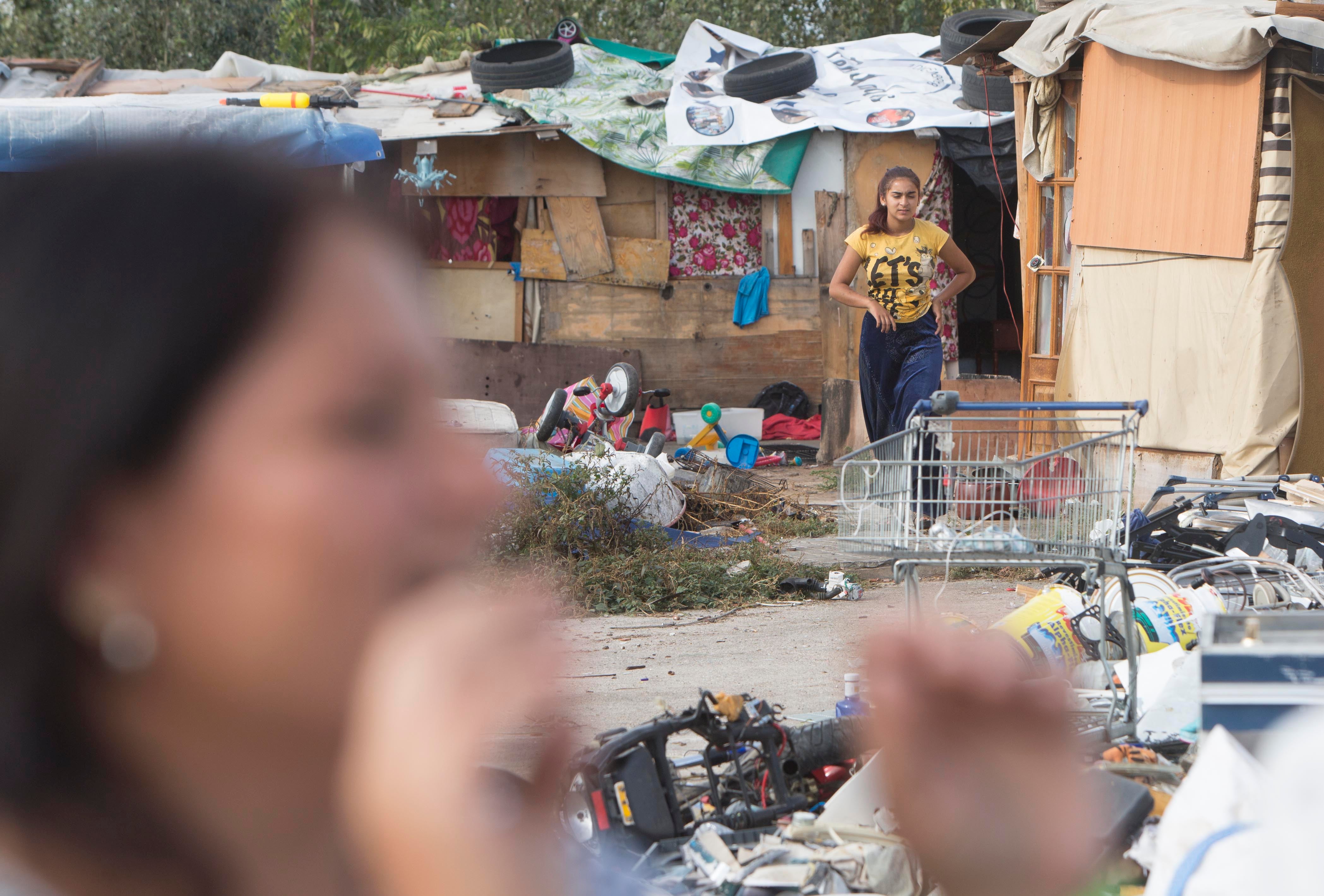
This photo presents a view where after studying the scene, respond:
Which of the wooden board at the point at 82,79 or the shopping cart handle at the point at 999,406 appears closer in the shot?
the shopping cart handle at the point at 999,406

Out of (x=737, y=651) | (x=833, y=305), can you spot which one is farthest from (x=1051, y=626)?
(x=833, y=305)

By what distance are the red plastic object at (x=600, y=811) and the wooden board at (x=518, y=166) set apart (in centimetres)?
960

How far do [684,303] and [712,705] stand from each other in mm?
9001

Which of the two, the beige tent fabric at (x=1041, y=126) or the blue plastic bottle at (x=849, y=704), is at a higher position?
the beige tent fabric at (x=1041, y=126)

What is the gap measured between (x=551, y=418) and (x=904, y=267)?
2.84 metres

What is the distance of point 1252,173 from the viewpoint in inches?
248

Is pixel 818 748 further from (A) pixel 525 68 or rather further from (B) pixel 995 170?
(A) pixel 525 68

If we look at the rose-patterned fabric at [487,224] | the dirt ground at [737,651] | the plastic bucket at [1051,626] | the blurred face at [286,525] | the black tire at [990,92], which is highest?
the black tire at [990,92]

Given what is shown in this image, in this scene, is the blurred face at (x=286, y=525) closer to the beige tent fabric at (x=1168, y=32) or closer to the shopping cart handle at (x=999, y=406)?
the shopping cart handle at (x=999, y=406)

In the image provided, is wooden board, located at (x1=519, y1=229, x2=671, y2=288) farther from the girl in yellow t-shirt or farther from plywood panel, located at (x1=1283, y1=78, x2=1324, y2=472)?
plywood panel, located at (x1=1283, y1=78, x2=1324, y2=472)

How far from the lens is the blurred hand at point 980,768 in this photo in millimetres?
514

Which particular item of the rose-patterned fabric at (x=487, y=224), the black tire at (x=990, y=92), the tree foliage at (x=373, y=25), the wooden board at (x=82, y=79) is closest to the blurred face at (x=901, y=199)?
the black tire at (x=990, y=92)

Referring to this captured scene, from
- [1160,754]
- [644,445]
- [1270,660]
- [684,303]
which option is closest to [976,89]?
[684,303]

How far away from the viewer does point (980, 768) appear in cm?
53
